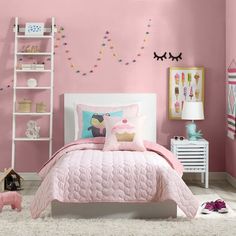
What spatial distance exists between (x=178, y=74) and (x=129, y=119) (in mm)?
1105

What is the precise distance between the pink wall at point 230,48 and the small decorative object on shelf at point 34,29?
2.22 metres

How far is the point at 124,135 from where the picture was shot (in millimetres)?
5551

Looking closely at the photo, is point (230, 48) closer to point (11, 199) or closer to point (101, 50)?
point (101, 50)

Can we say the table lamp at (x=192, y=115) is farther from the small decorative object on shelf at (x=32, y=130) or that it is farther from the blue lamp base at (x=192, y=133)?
the small decorative object on shelf at (x=32, y=130)

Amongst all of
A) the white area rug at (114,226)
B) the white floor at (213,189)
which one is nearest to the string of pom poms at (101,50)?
the white floor at (213,189)

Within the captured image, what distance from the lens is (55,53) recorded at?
652 cm

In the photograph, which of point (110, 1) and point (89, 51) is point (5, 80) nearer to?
point (89, 51)

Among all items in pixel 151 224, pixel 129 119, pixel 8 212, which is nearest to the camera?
pixel 151 224

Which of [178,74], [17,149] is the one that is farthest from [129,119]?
[17,149]

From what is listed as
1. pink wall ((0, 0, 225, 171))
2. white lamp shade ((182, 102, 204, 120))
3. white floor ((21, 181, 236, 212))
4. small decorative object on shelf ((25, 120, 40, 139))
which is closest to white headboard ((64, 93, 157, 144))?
pink wall ((0, 0, 225, 171))

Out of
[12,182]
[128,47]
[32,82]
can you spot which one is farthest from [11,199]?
[128,47]

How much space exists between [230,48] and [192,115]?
3.02 ft

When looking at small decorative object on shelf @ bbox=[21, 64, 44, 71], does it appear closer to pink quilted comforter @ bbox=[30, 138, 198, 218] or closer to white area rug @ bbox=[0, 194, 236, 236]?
pink quilted comforter @ bbox=[30, 138, 198, 218]

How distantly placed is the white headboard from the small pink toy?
1.88 meters
